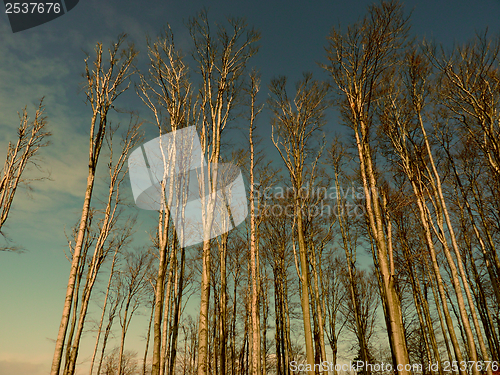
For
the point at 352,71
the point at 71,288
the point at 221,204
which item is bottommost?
the point at 71,288

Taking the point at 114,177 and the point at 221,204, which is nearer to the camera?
the point at 114,177

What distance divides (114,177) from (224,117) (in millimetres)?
5532

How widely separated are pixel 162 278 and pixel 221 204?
16.7 ft

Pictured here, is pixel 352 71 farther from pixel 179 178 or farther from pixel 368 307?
pixel 368 307

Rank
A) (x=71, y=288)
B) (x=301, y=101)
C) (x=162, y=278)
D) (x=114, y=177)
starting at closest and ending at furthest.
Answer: (x=71, y=288)
(x=162, y=278)
(x=301, y=101)
(x=114, y=177)

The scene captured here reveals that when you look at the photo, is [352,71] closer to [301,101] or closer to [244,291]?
[301,101]

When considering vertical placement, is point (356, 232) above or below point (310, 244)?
above

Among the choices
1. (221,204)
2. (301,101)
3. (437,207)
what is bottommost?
(437,207)

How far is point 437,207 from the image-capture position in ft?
32.1

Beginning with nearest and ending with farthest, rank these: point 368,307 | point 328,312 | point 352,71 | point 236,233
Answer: point 352,71 < point 236,233 < point 328,312 < point 368,307

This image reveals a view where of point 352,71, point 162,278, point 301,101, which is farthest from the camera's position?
point 301,101

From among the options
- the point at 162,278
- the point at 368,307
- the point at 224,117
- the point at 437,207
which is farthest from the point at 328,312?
the point at 224,117

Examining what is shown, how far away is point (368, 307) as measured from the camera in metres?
16.5

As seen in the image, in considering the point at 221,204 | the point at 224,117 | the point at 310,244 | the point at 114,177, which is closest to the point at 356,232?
the point at 310,244
